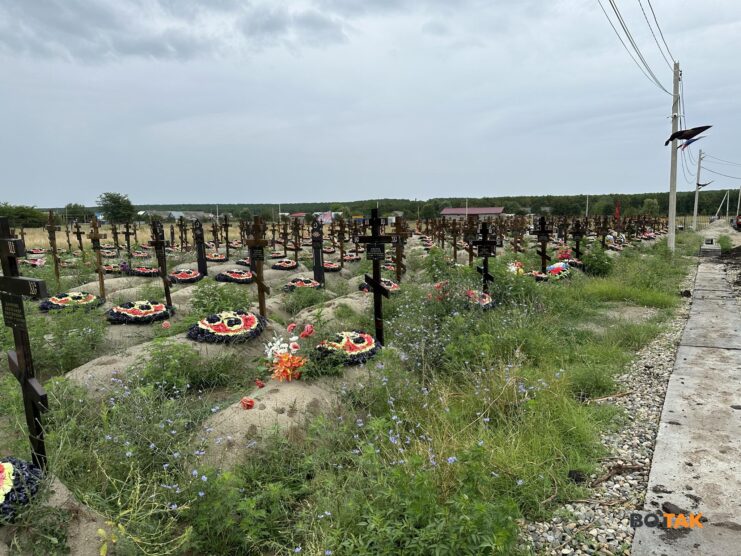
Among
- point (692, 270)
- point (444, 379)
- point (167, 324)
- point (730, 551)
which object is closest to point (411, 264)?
point (692, 270)

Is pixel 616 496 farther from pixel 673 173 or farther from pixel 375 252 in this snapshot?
pixel 673 173

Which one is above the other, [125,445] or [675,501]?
[125,445]

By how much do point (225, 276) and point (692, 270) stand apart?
13772mm

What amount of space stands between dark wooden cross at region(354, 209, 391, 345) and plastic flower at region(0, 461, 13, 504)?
3.94m

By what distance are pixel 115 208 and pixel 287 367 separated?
1903 inches

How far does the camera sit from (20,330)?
3027mm

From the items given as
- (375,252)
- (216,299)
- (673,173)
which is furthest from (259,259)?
(673,173)

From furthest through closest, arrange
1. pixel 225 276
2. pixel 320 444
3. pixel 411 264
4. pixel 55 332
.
Answer: 1. pixel 411 264
2. pixel 225 276
3. pixel 55 332
4. pixel 320 444

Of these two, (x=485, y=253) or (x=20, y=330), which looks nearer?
(x=20, y=330)

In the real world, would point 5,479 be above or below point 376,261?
below

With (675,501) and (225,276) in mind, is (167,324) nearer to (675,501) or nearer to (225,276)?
(225,276)

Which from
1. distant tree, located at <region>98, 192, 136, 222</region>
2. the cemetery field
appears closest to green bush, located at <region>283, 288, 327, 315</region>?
the cemetery field

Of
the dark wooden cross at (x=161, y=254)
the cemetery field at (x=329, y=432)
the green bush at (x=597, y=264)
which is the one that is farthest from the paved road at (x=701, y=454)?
the dark wooden cross at (x=161, y=254)

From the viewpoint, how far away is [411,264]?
1588 cm
